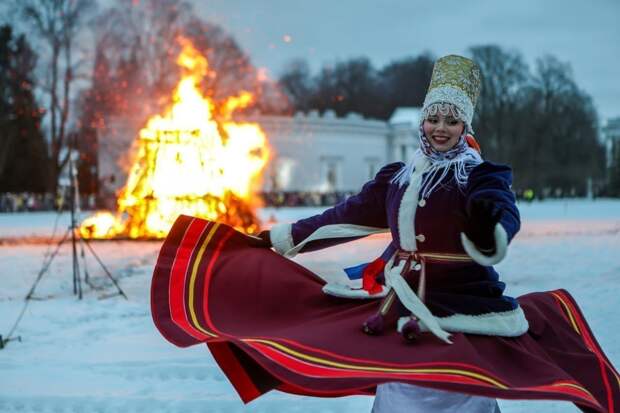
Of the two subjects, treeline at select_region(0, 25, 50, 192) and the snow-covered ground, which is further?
treeline at select_region(0, 25, 50, 192)

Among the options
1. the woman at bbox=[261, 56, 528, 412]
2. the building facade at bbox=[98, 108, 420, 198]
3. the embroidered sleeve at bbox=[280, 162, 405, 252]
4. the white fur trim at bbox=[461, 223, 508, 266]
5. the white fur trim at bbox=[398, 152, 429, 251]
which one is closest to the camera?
the white fur trim at bbox=[461, 223, 508, 266]

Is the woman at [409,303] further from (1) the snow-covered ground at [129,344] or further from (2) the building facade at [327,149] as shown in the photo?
(2) the building facade at [327,149]

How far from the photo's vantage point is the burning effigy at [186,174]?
19656 millimetres

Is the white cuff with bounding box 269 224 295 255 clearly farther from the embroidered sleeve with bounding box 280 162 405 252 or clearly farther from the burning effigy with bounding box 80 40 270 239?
the burning effigy with bounding box 80 40 270 239

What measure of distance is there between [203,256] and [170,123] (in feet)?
55.6

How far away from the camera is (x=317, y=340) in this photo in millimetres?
3061

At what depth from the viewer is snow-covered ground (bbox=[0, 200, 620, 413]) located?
16.8 feet

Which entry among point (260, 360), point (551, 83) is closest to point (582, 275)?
point (260, 360)

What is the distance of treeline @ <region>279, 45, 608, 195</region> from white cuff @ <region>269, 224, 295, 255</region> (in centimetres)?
5382

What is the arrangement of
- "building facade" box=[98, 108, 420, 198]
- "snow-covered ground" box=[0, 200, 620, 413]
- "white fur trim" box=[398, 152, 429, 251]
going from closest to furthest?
"white fur trim" box=[398, 152, 429, 251], "snow-covered ground" box=[0, 200, 620, 413], "building facade" box=[98, 108, 420, 198]

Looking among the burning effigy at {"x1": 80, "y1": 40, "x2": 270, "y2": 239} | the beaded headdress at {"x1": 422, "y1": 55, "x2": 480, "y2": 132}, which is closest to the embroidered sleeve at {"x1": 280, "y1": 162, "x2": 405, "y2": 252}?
the beaded headdress at {"x1": 422, "y1": 55, "x2": 480, "y2": 132}

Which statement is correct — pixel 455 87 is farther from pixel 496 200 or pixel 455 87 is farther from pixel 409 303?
pixel 409 303

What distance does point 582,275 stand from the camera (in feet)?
35.4

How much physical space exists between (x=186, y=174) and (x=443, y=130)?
16889 millimetres
